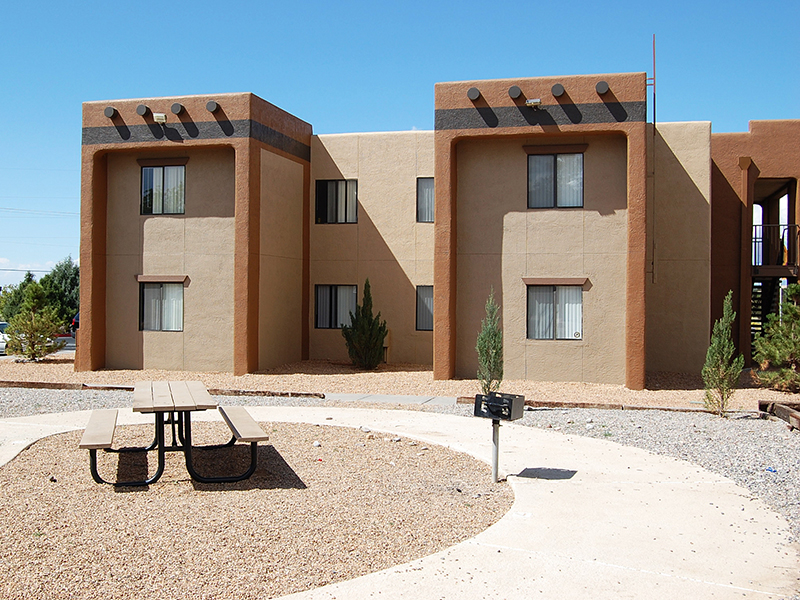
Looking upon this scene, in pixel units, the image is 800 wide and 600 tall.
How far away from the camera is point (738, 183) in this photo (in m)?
20.9

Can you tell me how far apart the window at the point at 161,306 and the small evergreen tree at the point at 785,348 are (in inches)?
538

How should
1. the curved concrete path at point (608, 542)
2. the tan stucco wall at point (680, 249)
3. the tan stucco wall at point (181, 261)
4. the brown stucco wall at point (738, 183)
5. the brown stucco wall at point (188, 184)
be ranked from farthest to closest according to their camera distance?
the brown stucco wall at point (738, 183), the tan stucco wall at point (680, 249), the tan stucco wall at point (181, 261), the brown stucco wall at point (188, 184), the curved concrete path at point (608, 542)

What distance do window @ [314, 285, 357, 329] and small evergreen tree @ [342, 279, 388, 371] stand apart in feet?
5.68

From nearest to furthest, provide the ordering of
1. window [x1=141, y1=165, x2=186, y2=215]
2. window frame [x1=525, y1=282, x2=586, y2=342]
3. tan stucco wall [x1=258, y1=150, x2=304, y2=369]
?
window frame [x1=525, y1=282, x2=586, y2=342], tan stucco wall [x1=258, y1=150, x2=304, y2=369], window [x1=141, y1=165, x2=186, y2=215]

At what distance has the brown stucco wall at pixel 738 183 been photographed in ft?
68.5

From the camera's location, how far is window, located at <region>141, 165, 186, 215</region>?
19.6 meters

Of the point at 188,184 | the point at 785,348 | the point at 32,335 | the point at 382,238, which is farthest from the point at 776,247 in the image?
the point at 32,335

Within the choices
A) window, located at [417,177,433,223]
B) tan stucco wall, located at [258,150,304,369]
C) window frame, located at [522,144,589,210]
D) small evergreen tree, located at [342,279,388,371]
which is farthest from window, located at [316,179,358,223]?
window frame, located at [522,144,589,210]

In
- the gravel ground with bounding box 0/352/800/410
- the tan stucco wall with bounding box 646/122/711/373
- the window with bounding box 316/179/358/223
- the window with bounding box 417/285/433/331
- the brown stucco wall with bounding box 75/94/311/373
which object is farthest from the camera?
the window with bounding box 316/179/358/223

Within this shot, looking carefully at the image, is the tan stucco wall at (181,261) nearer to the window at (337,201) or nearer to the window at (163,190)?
the window at (163,190)

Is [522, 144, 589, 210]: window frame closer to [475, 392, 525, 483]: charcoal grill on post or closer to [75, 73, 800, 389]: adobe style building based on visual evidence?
[75, 73, 800, 389]: adobe style building

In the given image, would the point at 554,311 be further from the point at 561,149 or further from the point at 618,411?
the point at 618,411

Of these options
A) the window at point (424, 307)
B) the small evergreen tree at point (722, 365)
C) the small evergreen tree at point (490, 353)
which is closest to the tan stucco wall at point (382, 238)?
the window at point (424, 307)

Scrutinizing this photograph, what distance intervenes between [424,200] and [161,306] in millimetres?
7701
